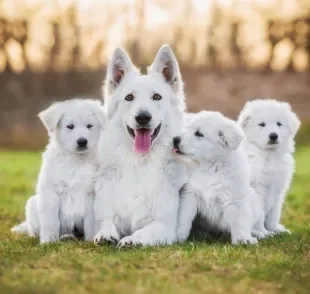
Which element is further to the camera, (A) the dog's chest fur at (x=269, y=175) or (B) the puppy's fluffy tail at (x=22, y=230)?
(B) the puppy's fluffy tail at (x=22, y=230)

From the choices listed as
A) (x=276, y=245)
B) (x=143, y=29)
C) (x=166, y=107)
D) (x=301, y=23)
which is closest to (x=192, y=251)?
(x=276, y=245)

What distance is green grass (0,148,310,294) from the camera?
5223 mm

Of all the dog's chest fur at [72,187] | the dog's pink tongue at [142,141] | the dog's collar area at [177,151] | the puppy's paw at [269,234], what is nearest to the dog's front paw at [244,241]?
the puppy's paw at [269,234]

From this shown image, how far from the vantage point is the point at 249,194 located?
7.59 metres

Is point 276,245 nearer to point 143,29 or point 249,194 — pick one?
point 249,194

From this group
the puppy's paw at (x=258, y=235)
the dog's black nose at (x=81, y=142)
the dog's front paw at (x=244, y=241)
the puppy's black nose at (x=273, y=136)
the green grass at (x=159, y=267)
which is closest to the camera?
the green grass at (x=159, y=267)

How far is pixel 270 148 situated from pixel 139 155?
1.96 meters

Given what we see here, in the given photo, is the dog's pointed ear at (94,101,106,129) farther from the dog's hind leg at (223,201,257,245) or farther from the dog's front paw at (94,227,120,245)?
the dog's hind leg at (223,201,257,245)

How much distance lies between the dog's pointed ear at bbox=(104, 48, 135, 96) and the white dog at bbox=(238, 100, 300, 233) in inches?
70.6

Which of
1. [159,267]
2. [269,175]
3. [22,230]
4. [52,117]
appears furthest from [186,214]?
[22,230]

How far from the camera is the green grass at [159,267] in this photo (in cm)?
522

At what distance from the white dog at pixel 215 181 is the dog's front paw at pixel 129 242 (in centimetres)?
56

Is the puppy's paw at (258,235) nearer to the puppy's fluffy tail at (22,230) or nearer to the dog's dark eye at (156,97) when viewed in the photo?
the dog's dark eye at (156,97)

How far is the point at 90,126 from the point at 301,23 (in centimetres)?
2277
